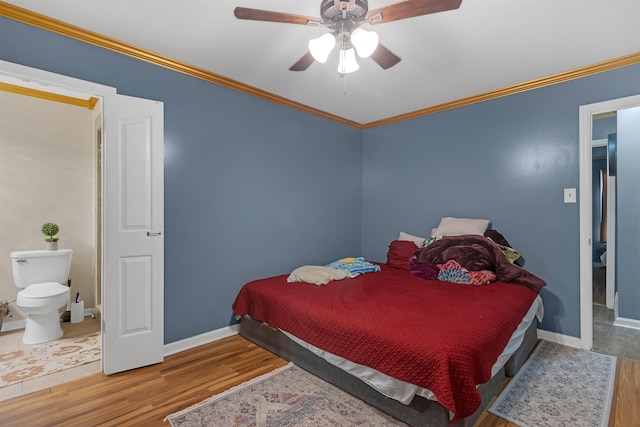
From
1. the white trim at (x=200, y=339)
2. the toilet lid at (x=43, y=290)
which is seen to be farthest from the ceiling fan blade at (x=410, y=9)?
the toilet lid at (x=43, y=290)

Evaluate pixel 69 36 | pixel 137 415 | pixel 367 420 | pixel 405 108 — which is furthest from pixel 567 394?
pixel 69 36

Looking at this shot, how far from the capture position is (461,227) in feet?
10.6

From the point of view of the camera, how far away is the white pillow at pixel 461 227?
3151mm

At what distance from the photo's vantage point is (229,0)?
1897mm

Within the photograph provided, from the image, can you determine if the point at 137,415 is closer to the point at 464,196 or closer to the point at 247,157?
the point at 247,157

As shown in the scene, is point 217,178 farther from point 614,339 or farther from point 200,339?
point 614,339

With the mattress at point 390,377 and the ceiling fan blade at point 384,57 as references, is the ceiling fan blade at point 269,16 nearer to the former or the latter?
the ceiling fan blade at point 384,57

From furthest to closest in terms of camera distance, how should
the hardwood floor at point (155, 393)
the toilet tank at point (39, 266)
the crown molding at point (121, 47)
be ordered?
the toilet tank at point (39, 266) → the crown molding at point (121, 47) → the hardwood floor at point (155, 393)

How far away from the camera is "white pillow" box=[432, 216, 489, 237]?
3.15m

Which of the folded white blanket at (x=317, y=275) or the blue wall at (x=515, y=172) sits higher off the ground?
the blue wall at (x=515, y=172)

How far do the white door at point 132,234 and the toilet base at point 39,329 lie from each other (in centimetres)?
112

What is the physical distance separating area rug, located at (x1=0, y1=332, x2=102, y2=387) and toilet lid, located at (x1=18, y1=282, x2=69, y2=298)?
453 mm

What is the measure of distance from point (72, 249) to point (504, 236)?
470 cm

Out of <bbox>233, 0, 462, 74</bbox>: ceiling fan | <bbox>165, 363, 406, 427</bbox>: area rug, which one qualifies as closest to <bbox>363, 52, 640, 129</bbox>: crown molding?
<bbox>233, 0, 462, 74</bbox>: ceiling fan
